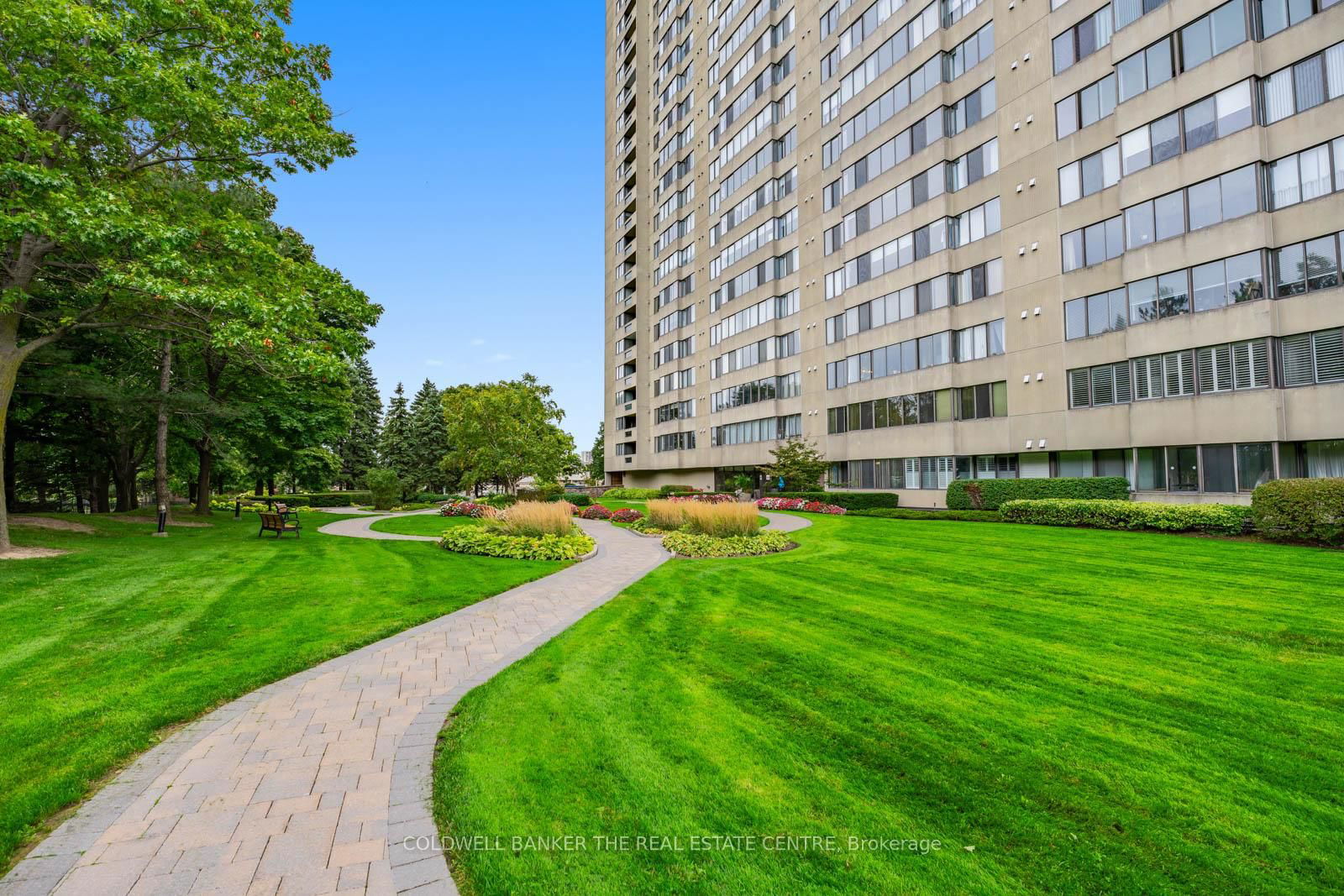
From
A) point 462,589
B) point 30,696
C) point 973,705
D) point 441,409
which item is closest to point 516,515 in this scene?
point 462,589

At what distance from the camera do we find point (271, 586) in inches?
405

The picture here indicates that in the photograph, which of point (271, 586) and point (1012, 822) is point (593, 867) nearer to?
point (1012, 822)

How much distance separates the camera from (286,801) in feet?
12.0

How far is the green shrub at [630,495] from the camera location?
148 ft

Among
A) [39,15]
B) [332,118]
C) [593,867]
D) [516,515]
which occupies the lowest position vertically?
[593,867]

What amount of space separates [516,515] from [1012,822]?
14.1 meters

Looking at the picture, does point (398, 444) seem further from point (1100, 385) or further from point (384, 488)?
point (1100, 385)

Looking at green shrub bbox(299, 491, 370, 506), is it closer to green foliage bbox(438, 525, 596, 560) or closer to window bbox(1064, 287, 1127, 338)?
green foliage bbox(438, 525, 596, 560)

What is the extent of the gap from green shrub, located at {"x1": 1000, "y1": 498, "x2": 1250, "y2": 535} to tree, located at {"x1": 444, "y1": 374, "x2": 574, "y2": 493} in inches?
903

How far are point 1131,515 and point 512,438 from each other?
91.0ft

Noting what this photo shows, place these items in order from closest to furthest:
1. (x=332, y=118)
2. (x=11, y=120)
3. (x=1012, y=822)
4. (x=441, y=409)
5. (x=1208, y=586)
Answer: (x=1012, y=822) → (x=1208, y=586) → (x=11, y=120) → (x=332, y=118) → (x=441, y=409)

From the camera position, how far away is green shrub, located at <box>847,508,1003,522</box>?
2119 cm

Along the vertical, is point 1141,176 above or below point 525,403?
above

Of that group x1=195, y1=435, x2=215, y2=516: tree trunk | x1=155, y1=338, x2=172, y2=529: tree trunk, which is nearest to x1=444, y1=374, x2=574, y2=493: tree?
x1=195, y1=435, x2=215, y2=516: tree trunk
